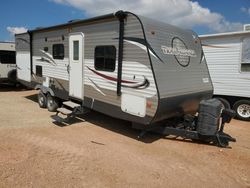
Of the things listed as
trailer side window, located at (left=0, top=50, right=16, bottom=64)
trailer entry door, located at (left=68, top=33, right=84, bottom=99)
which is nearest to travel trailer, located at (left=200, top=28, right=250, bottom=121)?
trailer entry door, located at (left=68, top=33, right=84, bottom=99)

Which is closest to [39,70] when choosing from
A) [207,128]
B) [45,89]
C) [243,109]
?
[45,89]

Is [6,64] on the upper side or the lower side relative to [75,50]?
lower

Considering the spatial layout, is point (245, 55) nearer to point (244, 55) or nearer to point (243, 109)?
point (244, 55)


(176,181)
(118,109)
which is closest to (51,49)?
(118,109)

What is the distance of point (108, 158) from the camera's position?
527 cm

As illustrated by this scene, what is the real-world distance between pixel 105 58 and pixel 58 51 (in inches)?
104

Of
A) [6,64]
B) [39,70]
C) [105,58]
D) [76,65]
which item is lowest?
[39,70]

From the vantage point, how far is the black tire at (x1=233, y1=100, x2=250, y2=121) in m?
8.90

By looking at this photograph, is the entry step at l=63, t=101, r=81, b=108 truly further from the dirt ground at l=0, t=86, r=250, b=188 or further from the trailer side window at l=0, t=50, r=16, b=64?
the trailer side window at l=0, t=50, r=16, b=64

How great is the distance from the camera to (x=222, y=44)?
30.4 ft

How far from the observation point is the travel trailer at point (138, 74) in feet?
18.9

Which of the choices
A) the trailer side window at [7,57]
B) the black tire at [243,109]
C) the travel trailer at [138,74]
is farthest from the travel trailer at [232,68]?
the trailer side window at [7,57]

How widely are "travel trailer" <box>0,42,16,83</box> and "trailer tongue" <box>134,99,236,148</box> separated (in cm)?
1068

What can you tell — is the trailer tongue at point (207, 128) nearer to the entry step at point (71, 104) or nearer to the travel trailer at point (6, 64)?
the entry step at point (71, 104)
